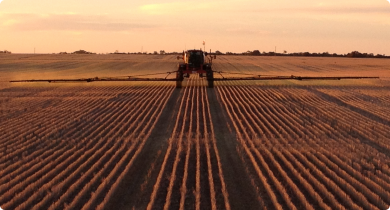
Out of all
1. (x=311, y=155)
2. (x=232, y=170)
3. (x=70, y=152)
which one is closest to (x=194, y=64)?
(x=70, y=152)

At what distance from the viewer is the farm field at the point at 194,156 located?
6043mm

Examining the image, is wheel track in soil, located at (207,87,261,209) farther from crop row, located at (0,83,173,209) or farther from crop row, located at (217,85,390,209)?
crop row, located at (0,83,173,209)

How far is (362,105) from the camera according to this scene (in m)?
15.4

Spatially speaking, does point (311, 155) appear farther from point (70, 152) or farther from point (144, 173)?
point (70, 152)

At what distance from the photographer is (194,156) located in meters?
8.17

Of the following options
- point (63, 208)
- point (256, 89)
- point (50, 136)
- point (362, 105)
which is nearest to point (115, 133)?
point (50, 136)

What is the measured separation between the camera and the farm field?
19.8 feet

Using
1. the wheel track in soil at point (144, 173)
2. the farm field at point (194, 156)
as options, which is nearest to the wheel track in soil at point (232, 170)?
the farm field at point (194, 156)

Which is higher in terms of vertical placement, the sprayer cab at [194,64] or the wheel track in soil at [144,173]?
the sprayer cab at [194,64]

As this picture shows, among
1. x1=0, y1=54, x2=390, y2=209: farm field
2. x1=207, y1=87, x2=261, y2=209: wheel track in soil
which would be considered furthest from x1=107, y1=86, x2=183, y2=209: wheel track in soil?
x1=207, y1=87, x2=261, y2=209: wheel track in soil

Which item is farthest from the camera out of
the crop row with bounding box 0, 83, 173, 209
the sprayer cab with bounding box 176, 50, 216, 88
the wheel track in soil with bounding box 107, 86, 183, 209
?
the sprayer cab with bounding box 176, 50, 216, 88

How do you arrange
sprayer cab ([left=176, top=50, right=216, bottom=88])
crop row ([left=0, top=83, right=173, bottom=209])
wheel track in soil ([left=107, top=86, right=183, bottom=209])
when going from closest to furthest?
wheel track in soil ([left=107, top=86, right=183, bottom=209])
crop row ([left=0, top=83, right=173, bottom=209])
sprayer cab ([left=176, top=50, right=216, bottom=88])

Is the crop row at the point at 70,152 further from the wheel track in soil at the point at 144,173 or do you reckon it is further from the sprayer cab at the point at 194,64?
the sprayer cab at the point at 194,64

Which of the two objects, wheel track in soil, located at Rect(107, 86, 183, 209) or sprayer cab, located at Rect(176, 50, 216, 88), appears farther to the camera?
sprayer cab, located at Rect(176, 50, 216, 88)
